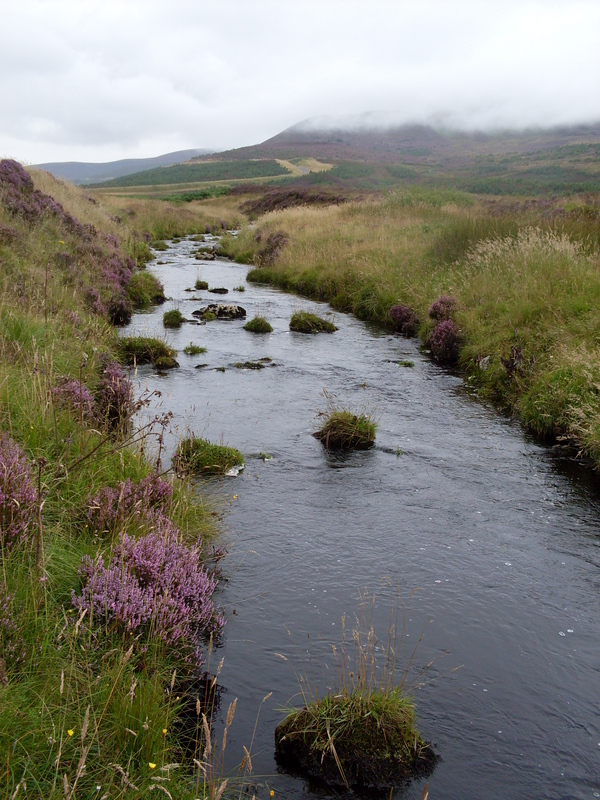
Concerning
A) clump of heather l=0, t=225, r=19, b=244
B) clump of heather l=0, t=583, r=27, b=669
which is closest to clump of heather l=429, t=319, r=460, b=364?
clump of heather l=0, t=225, r=19, b=244

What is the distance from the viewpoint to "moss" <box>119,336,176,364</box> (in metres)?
14.0

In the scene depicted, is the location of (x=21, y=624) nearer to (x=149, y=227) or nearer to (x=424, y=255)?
(x=424, y=255)

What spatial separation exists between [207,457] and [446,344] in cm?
819

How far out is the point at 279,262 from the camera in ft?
92.8

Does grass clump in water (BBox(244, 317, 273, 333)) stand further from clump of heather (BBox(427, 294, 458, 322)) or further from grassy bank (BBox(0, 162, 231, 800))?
grassy bank (BBox(0, 162, 231, 800))

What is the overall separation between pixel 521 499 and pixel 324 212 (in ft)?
99.2

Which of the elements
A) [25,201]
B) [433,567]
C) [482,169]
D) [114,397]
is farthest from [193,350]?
[482,169]

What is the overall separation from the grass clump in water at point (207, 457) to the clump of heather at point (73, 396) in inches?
47.7

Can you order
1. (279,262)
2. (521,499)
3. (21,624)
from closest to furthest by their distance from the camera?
(21,624), (521,499), (279,262)

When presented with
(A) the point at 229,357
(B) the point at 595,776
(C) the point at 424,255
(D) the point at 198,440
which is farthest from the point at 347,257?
(B) the point at 595,776

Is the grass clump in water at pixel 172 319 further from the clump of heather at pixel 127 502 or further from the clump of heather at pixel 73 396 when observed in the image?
the clump of heather at pixel 127 502

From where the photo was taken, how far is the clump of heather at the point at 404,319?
18.1m

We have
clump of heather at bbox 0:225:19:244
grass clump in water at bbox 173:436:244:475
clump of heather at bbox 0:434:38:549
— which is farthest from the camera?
clump of heather at bbox 0:225:19:244

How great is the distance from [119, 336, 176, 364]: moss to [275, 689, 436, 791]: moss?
10462 millimetres
